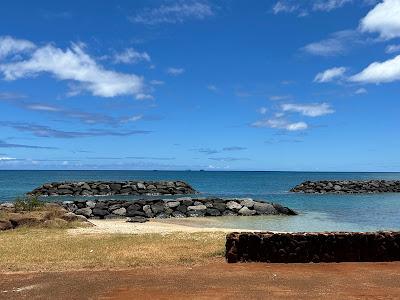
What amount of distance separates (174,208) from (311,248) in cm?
1974

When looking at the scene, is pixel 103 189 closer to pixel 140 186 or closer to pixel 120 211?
pixel 140 186

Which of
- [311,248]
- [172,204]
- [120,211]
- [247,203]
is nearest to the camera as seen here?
[311,248]

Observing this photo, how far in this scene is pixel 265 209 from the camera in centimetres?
3194

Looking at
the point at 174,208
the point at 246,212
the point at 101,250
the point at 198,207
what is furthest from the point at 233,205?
the point at 101,250

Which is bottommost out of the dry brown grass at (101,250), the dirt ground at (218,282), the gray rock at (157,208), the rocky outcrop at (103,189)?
the dirt ground at (218,282)

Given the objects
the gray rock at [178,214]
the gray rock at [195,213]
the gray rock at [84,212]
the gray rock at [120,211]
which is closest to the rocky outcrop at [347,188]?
the gray rock at [195,213]

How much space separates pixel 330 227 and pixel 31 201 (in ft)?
45.9

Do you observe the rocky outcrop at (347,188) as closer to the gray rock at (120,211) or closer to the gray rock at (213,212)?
the gray rock at (213,212)

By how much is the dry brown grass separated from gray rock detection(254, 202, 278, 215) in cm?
1468

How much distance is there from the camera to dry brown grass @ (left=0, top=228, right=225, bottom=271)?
1220 centimetres

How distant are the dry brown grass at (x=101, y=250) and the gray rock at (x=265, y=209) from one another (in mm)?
14678

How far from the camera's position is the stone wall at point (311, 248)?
40.5ft

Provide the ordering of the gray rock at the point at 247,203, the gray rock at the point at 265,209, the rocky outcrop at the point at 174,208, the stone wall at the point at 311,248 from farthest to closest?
the gray rock at the point at 247,203 < the gray rock at the point at 265,209 < the rocky outcrop at the point at 174,208 < the stone wall at the point at 311,248

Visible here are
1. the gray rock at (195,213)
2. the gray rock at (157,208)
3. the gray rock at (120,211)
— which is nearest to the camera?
the gray rock at (120,211)
